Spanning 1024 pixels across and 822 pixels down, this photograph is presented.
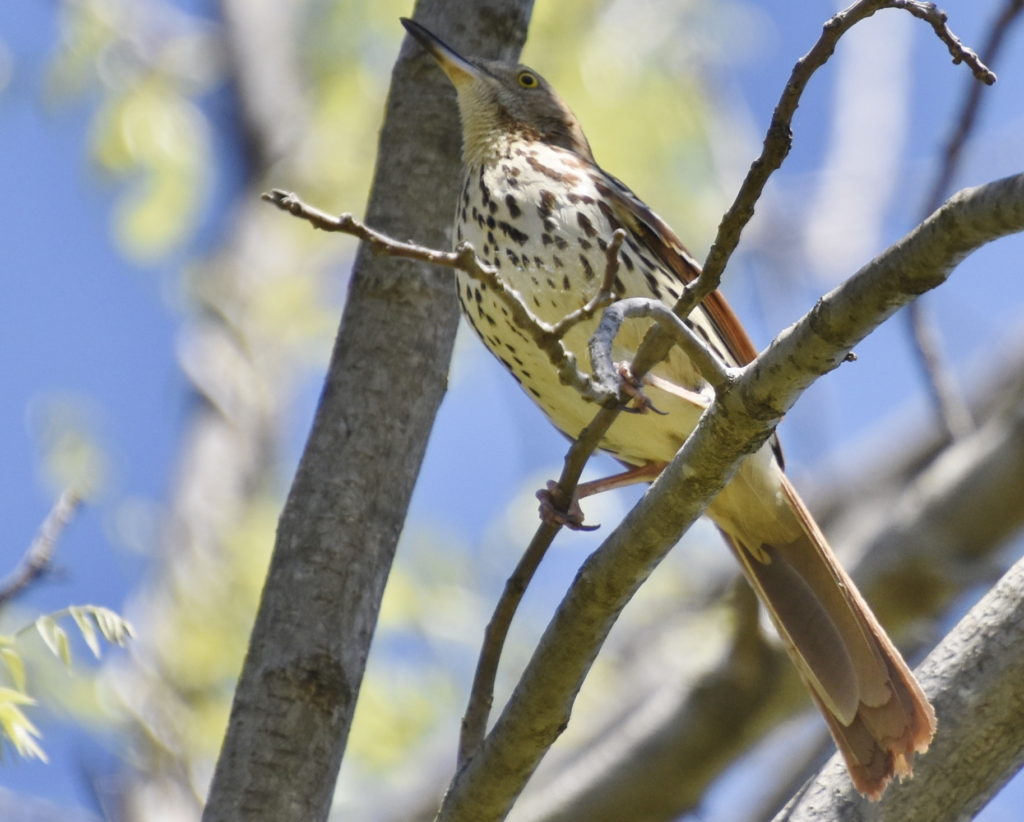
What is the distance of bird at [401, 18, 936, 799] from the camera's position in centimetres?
373

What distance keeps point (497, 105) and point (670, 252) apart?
767 millimetres

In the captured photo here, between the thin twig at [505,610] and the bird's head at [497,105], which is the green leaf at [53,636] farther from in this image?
the bird's head at [497,105]

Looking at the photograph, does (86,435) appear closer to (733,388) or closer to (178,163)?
(178,163)

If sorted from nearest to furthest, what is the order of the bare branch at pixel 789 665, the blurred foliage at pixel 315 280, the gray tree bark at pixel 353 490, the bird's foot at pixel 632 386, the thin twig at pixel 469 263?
the thin twig at pixel 469 263, the bird's foot at pixel 632 386, the gray tree bark at pixel 353 490, the bare branch at pixel 789 665, the blurred foliage at pixel 315 280

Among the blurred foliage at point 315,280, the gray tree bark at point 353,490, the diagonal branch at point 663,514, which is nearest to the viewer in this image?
the diagonal branch at point 663,514

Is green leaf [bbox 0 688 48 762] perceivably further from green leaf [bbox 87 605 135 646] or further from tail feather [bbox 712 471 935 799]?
tail feather [bbox 712 471 935 799]

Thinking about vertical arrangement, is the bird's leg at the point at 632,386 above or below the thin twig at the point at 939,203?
below

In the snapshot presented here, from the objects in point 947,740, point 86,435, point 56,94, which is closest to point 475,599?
point 86,435

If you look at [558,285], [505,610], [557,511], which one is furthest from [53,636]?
[558,285]

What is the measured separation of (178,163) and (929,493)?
415 cm

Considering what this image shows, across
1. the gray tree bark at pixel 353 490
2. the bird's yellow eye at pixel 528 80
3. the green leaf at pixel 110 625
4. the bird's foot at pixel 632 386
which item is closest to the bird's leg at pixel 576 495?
the bird's foot at pixel 632 386

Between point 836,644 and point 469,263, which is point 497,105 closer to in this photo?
point 836,644

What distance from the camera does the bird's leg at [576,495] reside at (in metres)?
2.96

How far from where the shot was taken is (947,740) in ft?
9.45
